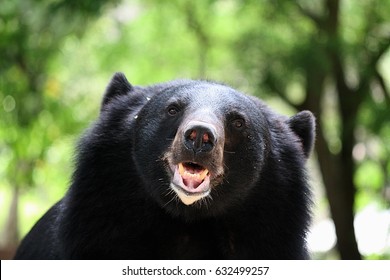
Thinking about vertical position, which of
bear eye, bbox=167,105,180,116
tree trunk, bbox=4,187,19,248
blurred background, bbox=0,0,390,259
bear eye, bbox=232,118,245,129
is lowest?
tree trunk, bbox=4,187,19,248

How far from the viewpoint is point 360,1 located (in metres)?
11.7

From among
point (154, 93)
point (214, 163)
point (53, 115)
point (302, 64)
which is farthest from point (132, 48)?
point (214, 163)

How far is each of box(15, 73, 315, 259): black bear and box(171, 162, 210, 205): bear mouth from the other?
0.24 metres

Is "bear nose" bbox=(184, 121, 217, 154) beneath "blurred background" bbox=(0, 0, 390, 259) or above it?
above

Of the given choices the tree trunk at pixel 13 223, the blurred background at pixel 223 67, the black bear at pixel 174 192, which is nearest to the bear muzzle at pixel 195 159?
the black bear at pixel 174 192

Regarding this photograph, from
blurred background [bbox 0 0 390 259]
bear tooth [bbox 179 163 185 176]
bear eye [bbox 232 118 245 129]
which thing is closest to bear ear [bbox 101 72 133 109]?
bear eye [bbox 232 118 245 129]

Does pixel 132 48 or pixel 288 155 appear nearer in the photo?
pixel 288 155

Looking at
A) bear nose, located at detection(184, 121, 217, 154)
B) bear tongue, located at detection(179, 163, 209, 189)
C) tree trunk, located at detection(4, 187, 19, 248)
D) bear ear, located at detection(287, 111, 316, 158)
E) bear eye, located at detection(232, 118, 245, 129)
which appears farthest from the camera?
tree trunk, located at detection(4, 187, 19, 248)

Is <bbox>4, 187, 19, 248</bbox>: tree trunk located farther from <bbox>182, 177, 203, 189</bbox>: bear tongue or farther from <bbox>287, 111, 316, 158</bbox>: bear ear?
<bbox>182, 177, 203, 189</bbox>: bear tongue

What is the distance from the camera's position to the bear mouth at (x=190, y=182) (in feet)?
12.5

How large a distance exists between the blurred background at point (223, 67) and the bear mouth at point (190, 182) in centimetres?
366

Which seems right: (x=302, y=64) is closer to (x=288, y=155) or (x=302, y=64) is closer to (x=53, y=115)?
(x=53, y=115)

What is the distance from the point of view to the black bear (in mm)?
4219

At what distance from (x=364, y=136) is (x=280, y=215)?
323 inches
